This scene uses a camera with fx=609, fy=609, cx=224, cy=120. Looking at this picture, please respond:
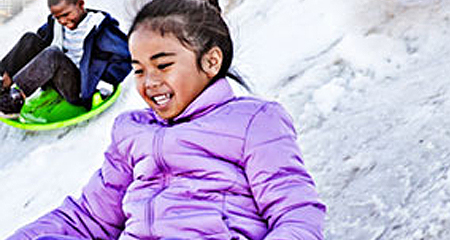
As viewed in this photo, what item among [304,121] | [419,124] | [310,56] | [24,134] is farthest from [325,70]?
[24,134]

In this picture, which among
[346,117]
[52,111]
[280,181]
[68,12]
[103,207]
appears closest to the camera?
[280,181]

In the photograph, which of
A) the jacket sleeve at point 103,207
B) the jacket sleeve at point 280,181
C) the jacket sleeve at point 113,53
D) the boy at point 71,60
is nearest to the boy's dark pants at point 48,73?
the boy at point 71,60

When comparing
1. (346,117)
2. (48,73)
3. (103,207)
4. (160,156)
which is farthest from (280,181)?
(48,73)

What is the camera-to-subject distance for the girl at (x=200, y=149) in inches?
37.5

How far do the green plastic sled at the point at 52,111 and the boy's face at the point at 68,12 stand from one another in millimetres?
254

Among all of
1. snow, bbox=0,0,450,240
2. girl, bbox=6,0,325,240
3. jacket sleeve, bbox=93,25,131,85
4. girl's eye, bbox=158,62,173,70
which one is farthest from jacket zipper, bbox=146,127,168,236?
jacket sleeve, bbox=93,25,131,85

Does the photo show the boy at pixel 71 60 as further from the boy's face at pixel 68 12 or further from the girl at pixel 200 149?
the girl at pixel 200 149

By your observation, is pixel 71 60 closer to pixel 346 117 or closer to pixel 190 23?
pixel 346 117

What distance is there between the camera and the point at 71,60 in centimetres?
197

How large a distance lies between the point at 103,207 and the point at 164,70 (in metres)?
0.30

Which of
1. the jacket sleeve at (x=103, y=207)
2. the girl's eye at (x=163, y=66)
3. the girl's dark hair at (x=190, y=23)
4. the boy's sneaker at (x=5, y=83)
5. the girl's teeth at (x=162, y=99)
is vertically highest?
the girl's dark hair at (x=190, y=23)

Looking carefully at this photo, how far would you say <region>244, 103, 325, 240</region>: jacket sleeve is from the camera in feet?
2.96

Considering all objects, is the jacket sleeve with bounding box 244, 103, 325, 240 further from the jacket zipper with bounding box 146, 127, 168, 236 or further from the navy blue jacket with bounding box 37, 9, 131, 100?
the navy blue jacket with bounding box 37, 9, 131, 100

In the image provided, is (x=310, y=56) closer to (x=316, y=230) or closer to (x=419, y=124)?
(x=419, y=124)
